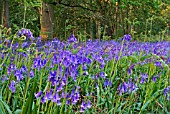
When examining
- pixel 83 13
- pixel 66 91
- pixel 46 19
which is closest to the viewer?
pixel 66 91

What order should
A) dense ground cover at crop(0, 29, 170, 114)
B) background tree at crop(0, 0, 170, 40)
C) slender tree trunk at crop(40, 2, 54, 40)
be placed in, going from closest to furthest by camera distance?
dense ground cover at crop(0, 29, 170, 114) → slender tree trunk at crop(40, 2, 54, 40) → background tree at crop(0, 0, 170, 40)

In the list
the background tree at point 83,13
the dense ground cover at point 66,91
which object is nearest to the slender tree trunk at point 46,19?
the background tree at point 83,13

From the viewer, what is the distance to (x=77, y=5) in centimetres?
1220

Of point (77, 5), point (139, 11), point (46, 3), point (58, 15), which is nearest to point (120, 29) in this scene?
point (139, 11)

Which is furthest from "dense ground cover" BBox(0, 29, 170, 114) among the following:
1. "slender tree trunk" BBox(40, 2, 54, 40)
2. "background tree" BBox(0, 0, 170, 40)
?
"slender tree trunk" BBox(40, 2, 54, 40)

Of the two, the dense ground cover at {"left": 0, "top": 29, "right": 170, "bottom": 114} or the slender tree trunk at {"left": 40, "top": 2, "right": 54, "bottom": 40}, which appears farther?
the slender tree trunk at {"left": 40, "top": 2, "right": 54, "bottom": 40}

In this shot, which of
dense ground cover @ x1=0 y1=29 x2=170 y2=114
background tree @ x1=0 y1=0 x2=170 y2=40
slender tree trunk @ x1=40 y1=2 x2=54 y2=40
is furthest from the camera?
background tree @ x1=0 y1=0 x2=170 y2=40

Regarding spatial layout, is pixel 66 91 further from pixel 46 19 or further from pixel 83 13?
pixel 83 13

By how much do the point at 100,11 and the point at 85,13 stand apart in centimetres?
74

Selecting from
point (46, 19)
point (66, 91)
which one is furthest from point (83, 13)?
point (66, 91)

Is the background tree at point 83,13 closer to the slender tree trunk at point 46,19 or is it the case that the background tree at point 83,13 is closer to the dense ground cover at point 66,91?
the slender tree trunk at point 46,19

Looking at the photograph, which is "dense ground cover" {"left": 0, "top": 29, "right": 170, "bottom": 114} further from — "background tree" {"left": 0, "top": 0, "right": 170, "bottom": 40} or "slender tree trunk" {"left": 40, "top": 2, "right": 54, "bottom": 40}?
"slender tree trunk" {"left": 40, "top": 2, "right": 54, "bottom": 40}

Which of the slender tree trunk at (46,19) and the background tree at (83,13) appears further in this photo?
the background tree at (83,13)

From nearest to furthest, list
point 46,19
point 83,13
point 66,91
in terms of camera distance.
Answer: point 66,91, point 46,19, point 83,13
